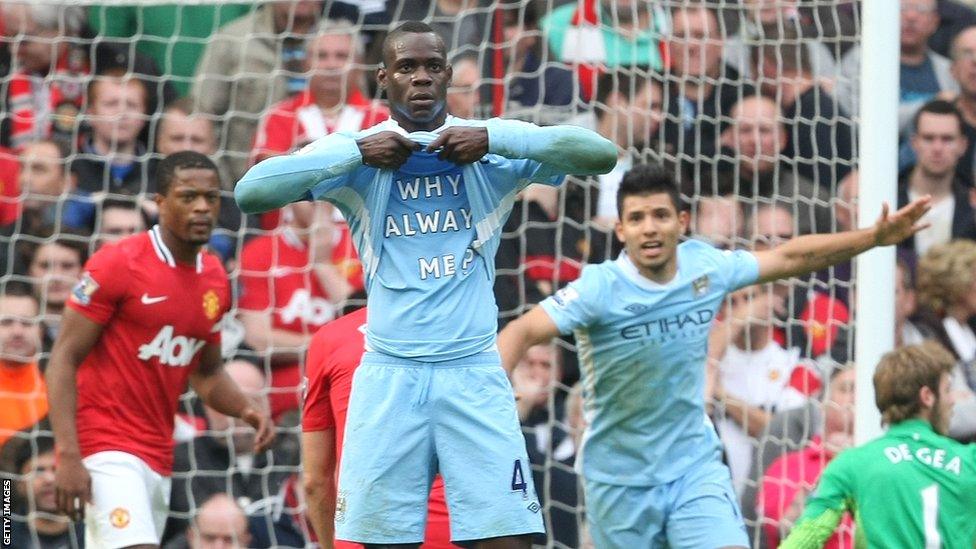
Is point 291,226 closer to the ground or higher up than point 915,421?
higher up

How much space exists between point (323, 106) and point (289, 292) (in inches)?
37.5

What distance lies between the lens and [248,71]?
8234 mm

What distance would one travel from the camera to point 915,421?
5.26m

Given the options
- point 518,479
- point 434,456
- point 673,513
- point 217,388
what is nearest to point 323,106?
point 217,388

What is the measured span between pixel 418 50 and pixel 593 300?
1827 mm

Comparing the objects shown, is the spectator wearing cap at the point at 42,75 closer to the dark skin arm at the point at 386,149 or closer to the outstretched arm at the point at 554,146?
the dark skin arm at the point at 386,149

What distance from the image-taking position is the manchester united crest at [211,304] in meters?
6.27

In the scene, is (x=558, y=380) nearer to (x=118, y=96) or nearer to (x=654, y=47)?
(x=654, y=47)

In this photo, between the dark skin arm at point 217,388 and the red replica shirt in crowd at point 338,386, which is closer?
the red replica shirt in crowd at point 338,386

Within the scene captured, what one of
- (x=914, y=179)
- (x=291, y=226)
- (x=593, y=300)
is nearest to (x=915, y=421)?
(x=593, y=300)

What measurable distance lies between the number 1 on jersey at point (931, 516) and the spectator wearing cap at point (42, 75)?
4740 millimetres

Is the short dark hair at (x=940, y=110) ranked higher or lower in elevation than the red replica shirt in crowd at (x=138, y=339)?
higher

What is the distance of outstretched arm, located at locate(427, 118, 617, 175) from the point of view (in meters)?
4.18

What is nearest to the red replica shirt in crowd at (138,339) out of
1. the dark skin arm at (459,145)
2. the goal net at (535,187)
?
the goal net at (535,187)
